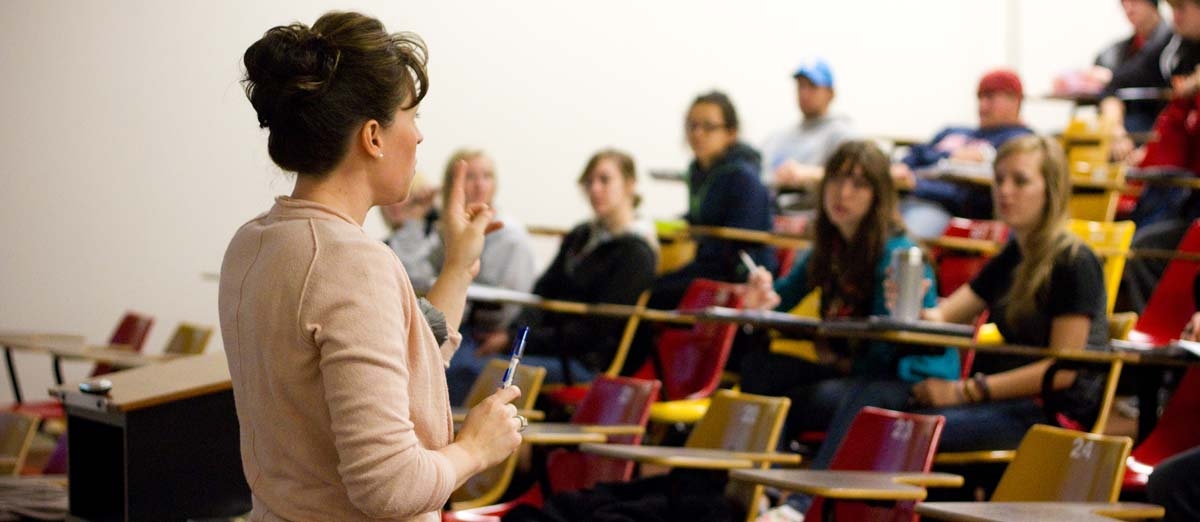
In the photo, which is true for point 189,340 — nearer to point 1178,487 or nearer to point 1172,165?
point 1172,165

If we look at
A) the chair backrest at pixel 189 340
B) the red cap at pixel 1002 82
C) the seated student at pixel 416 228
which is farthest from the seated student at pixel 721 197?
the chair backrest at pixel 189 340

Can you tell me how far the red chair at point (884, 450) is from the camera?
2.95 meters

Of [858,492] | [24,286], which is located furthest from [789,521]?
[24,286]

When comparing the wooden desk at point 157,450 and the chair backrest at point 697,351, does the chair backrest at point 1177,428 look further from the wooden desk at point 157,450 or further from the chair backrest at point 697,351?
the wooden desk at point 157,450

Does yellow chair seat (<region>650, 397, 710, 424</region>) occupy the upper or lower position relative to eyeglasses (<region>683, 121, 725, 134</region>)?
lower

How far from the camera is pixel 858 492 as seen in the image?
261cm

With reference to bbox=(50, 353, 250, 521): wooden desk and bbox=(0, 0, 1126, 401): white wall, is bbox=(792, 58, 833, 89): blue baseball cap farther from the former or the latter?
bbox=(50, 353, 250, 521): wooden desk

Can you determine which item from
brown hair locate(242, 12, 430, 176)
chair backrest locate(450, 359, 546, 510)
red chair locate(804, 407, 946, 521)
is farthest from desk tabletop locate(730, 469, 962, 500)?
brown hair locate(242, 12, 430, 176)

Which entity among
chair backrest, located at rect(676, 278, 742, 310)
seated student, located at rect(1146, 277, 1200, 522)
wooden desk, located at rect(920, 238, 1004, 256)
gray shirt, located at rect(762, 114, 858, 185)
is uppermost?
gray shirt, located at rect(762, 114, 858, 185)

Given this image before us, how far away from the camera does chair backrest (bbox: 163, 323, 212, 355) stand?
18.2 feet

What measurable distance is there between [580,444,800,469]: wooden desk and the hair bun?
169 cm

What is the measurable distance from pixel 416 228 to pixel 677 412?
1849 millimetres

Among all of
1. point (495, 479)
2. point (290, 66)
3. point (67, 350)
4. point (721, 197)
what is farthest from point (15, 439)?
point (290, 66)

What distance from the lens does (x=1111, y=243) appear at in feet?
14.8
